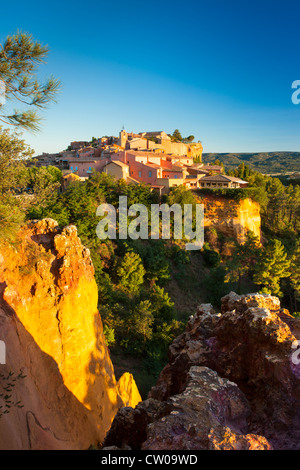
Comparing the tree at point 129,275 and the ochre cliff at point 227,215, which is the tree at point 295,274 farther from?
the tree at point 129,275

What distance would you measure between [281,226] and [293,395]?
133 feet

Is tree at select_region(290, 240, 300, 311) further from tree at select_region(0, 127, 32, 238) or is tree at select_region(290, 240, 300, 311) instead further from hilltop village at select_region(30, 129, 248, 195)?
tree at select_region(0, 127, 32, 238)

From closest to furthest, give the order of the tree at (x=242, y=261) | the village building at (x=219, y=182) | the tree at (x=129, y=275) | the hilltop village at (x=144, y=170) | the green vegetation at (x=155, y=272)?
the green vegetation at (x=155, y=272), the tree at (x=129, y=275), the tree at (x=242, y=261), the hilltop village at (x=144, y=170), the village building at (x=219, y=182)

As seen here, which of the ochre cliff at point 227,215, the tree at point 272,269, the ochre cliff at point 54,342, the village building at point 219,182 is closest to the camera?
the ochre cliff at point 54,342

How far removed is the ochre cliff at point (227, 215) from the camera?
33906 mm

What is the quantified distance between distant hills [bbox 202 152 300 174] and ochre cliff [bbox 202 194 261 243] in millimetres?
70438

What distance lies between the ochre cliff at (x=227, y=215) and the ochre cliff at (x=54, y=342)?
85.7 ft

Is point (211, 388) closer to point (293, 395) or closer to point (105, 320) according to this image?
point (293, 395)

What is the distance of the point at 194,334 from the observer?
6.73 m

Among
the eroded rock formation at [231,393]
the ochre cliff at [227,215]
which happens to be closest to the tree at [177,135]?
the ochre cliff at [227,215]

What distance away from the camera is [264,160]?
411 ft

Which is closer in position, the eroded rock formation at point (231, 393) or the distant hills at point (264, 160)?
the eroded rock formation at point (231, 393)

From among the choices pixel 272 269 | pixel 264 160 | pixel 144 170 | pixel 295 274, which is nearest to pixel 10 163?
pixel 272 269

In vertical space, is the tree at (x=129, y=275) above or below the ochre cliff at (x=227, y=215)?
below
